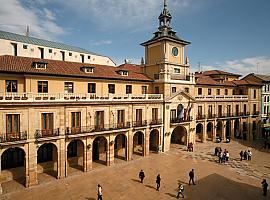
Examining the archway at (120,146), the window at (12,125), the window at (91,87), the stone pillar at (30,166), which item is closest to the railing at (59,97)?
the window at (12,125)

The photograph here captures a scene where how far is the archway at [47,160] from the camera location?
26.5 m

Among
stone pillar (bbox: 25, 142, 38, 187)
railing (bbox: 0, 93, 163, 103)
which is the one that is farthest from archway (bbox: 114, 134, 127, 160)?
stone pillar (bbox: 25, 142, 38, 187)

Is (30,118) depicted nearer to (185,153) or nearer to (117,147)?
(117,147)

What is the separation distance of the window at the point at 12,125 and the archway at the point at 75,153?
8.21 meters

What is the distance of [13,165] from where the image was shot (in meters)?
25.1

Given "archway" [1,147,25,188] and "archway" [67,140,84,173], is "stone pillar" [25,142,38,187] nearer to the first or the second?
"archway" [1,147,25,188]

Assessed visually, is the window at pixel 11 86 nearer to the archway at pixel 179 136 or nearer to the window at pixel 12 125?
the window at pixel 12 125

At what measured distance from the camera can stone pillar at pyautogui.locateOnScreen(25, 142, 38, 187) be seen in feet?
74.3

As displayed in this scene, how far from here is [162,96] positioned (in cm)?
3519

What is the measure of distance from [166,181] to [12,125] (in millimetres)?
17881

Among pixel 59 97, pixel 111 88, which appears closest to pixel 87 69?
pixel 111 88

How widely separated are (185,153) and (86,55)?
126 ft

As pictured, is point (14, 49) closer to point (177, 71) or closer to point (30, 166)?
point (30, 166)

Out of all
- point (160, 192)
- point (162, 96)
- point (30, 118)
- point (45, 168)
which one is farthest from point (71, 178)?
point (162, 96)
